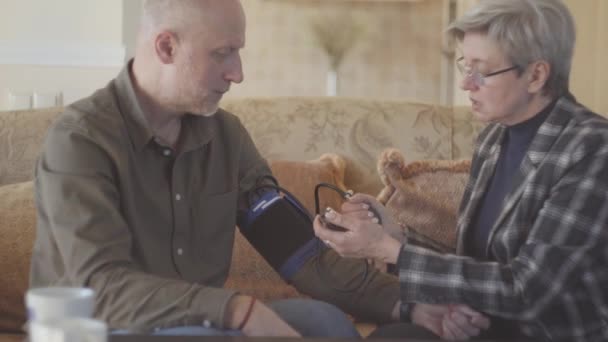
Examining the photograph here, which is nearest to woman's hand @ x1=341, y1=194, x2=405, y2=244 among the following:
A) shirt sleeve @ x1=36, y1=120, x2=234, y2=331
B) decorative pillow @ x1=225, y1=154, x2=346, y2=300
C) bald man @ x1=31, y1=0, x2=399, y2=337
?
bald man @ x1=31, y1=0, x2=399, y2=337

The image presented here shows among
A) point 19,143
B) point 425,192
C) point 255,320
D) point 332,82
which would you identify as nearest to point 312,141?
point 425,192

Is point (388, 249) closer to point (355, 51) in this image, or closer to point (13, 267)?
point (13, 267)

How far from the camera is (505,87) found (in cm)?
170

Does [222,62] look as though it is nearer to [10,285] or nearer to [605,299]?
[605,299]

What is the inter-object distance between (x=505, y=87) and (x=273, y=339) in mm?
722

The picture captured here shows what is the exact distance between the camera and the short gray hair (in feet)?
5.46

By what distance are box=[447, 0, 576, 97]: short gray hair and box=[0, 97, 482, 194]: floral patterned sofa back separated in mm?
881

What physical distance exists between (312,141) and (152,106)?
0.93 m

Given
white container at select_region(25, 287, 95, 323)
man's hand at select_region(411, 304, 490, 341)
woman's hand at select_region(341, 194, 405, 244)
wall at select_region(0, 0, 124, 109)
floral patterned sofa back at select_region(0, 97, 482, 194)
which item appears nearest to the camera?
white container at select_region(25, 287, 95, 323)

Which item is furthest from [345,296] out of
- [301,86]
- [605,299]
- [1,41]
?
[301,86]

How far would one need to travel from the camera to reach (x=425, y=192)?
2334mm

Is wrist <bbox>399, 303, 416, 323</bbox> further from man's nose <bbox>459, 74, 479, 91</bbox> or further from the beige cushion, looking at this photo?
the beige cushion

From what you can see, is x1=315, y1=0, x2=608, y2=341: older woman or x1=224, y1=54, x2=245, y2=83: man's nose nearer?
x1=315, y1=0, x2=608, y2=341: older woman

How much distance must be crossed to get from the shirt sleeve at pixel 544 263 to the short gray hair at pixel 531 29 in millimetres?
220
